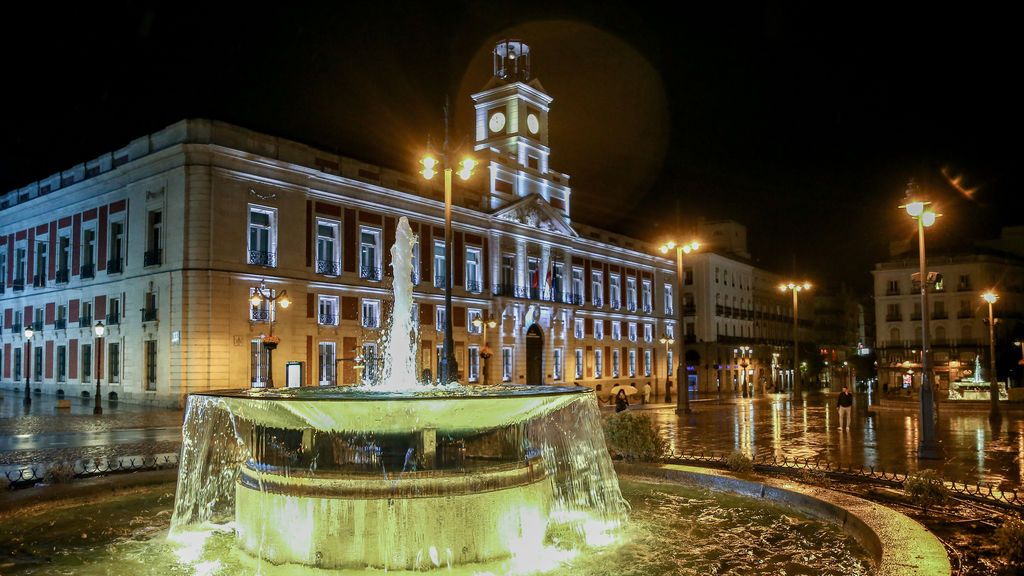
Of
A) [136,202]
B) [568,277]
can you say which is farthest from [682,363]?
[568,277]

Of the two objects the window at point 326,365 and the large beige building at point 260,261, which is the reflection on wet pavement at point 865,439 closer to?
the large beige building at point 260,261

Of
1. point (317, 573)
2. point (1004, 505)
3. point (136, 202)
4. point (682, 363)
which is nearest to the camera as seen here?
point (317, 573)

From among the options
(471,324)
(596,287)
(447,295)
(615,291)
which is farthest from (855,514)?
(615,291)

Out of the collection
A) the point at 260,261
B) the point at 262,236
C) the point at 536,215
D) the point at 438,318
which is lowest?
the point at 438,318

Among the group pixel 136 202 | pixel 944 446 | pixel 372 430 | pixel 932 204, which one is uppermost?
pixel 136 202

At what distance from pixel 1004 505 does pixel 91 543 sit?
9.37m

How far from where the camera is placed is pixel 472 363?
43.2 metres

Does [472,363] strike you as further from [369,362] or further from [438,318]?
[369,362]

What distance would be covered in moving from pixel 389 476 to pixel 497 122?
45.4 metres

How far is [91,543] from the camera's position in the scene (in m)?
7.76

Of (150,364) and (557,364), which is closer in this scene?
(150,364)

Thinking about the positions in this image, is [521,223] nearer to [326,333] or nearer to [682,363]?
[326,333]

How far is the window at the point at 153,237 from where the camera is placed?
32062mm

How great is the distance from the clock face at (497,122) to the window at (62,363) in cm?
2732
